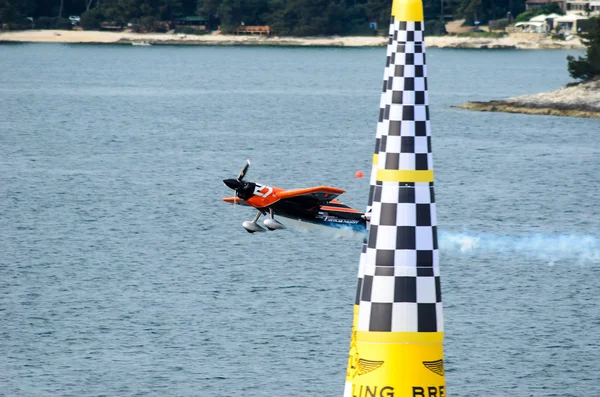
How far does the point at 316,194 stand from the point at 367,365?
2341cm

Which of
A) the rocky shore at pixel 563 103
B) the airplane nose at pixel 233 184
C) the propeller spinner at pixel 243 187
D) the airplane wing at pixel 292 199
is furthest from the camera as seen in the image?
the rocky shore at pixel 563 103

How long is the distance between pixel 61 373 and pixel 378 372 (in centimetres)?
2357

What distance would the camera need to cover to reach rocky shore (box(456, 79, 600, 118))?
4574 inches

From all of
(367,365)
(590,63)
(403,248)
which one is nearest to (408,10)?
(403,248)

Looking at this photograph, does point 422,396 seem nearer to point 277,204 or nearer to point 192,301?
point 277,204

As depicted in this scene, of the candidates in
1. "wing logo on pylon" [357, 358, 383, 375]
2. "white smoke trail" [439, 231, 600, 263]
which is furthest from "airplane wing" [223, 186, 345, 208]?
"wing logo on pylon" [357, 358, 383, 375]

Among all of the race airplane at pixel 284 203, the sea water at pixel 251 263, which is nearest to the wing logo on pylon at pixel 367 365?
the sea water at pixel 251 263

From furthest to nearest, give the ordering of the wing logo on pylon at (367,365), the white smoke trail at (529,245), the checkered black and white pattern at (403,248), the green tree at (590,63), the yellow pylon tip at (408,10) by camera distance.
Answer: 1. the green tree at (590,63)
2. the white smoke trail at (529,245)
3. the yellow pylon tip at (408,10)
4. the wing logo on pylon at (367,365)
5. the checkered black and white pattern at (403,248)

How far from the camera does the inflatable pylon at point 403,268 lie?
10469 mm

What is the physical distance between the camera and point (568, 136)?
106 m

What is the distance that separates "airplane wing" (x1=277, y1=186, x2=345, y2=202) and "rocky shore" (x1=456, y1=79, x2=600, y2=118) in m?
85.9

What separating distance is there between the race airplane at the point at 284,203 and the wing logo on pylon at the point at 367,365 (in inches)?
906

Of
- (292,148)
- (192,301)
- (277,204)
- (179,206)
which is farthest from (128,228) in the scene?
(292,148)

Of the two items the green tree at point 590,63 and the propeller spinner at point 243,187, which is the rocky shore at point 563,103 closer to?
the green tree at point 590,63
